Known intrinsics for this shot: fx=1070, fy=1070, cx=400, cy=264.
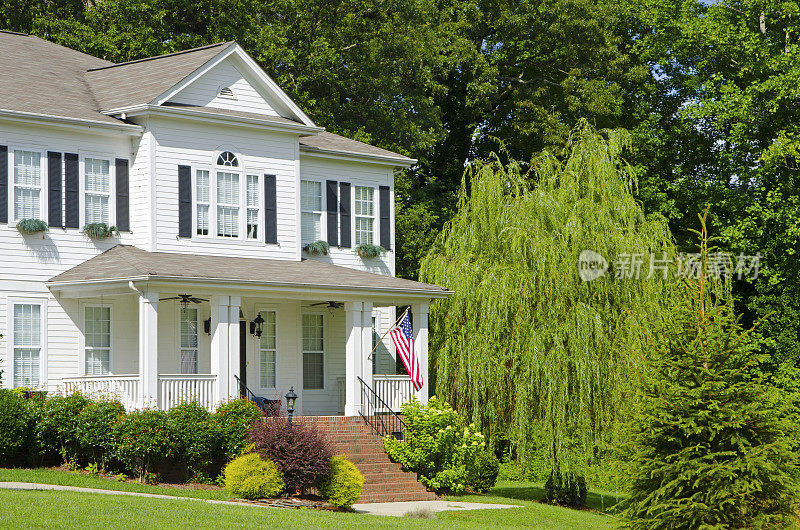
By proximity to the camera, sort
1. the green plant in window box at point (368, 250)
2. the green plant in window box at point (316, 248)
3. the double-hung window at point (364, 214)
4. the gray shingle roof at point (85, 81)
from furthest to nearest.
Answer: the double-hung window at point (364, 214), the green plant in window box at point (368, 250), the green plant in window box at point (316, 248), the gray shingle roof at point (85, 81)

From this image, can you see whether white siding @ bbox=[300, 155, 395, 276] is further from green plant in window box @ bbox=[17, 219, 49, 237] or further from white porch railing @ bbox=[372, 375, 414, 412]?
green plant in window box @ bbox=[17, 219, 49, 237]

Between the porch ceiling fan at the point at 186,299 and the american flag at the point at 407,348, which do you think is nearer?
the porch ceiling fan at the point at 186,299

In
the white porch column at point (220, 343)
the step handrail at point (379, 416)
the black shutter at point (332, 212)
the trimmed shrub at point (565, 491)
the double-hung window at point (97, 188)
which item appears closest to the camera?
the white porch column at point (220, 343)

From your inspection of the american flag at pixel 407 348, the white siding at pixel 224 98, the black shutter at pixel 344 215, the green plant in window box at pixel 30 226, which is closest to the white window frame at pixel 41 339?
the green plant in window box at pixel 30 226

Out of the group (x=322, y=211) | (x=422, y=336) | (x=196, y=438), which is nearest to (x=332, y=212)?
(x=322, y=211)

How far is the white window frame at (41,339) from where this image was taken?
2250cm

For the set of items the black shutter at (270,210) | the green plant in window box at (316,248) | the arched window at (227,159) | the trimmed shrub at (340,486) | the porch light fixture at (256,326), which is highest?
the arched window at (227,159)

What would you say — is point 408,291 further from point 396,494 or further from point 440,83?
point 440,83

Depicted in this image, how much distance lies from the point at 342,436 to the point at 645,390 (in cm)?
943

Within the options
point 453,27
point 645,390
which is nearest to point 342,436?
point 645,390

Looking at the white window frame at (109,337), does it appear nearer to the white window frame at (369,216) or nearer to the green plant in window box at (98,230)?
the green plant in window box at (98,230)

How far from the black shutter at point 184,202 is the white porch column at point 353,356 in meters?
4.10

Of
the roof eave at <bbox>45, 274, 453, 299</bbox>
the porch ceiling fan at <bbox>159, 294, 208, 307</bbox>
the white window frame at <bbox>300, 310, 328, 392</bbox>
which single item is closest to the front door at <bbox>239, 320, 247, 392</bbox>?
the white window frame at <bbox>300, 310, 328, 392</bbox>

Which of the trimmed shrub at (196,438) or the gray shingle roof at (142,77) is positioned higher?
the gray shingle roof at (142,77)
